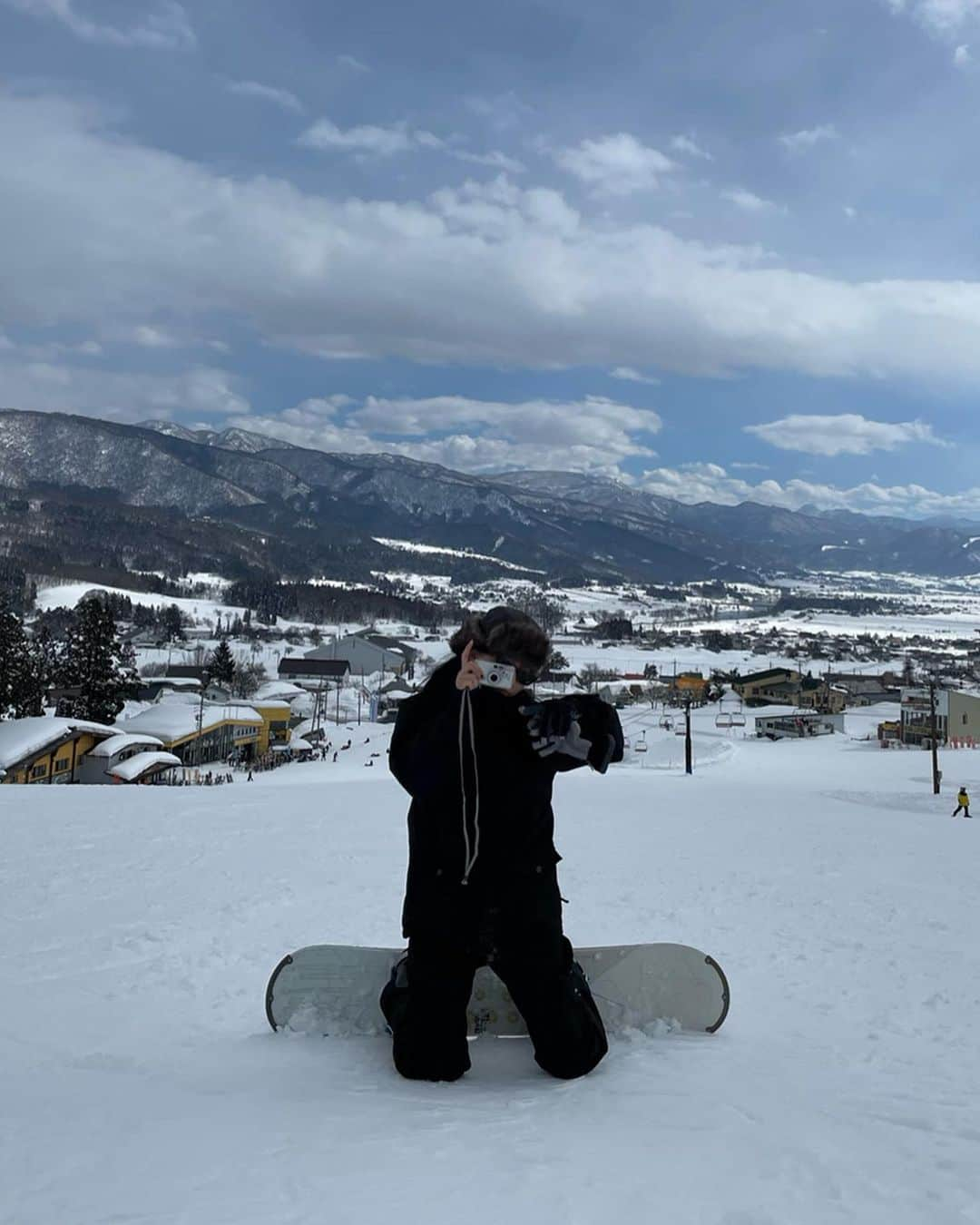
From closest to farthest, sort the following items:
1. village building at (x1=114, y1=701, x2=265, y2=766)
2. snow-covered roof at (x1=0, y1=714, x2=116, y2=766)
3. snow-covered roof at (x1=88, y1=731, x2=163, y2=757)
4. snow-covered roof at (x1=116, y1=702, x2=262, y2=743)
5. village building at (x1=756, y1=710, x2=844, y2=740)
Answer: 1. snow-covered roof at (x1=0, y1=714, x2=116, y2=766)
2. snow-covered roof at (x1=88, y1=731, x2=163, y2=757)
3. snow-covered roof at (x1=116, y1=702, x2=262, y2=743)
4. village building at (x1=114, y1=701, x2=265, y2=766)
5. village building at (x1=756, y1=710, x2=844, y2=740)

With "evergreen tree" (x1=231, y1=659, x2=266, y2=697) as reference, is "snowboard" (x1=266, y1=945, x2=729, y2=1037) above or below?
above

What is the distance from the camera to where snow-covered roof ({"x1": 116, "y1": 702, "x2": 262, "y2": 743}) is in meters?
35.6

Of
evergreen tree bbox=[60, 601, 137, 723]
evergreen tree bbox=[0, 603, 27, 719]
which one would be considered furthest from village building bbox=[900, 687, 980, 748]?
evergreen tree bbox=[0, 603, 27, 719]

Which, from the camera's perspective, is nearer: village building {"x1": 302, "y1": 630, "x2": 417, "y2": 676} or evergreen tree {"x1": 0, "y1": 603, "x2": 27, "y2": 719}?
evergreen tree {"x1": 0, "y1": 603, "x2": 27, "y2": 719}

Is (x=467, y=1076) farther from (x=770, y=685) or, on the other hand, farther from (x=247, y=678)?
(x=770, y=685)

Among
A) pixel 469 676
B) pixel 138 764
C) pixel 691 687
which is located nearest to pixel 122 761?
pixel 138 764

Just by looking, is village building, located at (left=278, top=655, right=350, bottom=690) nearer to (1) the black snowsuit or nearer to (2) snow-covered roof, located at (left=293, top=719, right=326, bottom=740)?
(2) snow-covered roof, located at (left=293, top=719, right=326, bottom=740)

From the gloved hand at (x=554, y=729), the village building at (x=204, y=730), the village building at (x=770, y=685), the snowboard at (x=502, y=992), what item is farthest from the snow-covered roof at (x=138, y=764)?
the village building at (x=770, y=685)

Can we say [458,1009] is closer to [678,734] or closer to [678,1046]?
[678,1046]

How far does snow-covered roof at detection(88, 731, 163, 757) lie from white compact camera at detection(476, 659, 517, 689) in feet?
99.1

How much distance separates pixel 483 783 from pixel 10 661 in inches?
1271

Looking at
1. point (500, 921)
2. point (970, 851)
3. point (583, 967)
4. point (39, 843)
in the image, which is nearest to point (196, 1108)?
point (500, 921)

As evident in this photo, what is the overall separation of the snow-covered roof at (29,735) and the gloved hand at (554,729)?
27.0 meters

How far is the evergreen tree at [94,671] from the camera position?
110ft
